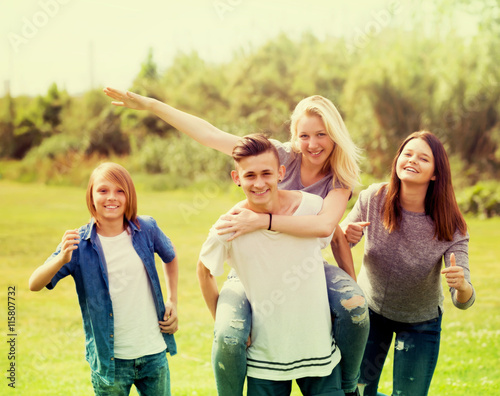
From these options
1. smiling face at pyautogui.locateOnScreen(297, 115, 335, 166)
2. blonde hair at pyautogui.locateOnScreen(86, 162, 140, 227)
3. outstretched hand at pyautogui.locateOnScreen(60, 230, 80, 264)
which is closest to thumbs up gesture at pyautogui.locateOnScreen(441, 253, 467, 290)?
smiling face at pyautogui.locateOnScreen(297, 115, 335, 166)

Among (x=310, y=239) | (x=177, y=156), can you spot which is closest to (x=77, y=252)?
(x=310, y=239)

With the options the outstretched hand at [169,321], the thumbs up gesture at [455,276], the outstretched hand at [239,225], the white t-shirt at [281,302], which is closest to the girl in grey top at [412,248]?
the thumbs up gesture at [455,276]

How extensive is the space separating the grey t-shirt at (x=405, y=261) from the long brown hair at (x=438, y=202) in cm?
4

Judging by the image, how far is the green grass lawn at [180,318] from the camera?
4.89 metres

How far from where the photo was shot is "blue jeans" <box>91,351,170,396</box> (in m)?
2.81

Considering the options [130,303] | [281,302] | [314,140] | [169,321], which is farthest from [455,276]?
[130,303]

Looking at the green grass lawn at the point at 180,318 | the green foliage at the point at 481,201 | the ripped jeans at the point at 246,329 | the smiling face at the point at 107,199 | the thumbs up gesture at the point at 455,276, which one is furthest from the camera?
the green foliage at the point at 481,201

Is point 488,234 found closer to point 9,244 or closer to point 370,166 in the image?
point 370,166

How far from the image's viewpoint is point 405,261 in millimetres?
3158

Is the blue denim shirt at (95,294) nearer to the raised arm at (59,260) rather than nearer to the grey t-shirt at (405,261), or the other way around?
the raised arm at (59,260)

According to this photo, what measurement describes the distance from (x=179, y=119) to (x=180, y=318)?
4597 millimetres

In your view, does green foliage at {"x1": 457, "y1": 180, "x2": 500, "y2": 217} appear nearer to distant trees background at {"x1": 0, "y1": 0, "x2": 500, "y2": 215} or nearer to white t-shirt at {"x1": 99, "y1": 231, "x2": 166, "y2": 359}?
distant trees background at {"x1": 0, "y1": 0, "x2": 500, "y2": 215}

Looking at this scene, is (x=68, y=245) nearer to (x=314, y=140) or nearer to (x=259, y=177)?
(x=259, y=177)

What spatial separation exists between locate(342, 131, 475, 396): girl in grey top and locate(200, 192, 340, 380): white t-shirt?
0.58 m
